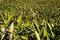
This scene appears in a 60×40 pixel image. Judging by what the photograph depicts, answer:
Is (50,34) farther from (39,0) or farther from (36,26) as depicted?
(39,0)

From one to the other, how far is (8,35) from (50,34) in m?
0.58

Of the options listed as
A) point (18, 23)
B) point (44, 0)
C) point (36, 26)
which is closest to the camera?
point (36, 26)

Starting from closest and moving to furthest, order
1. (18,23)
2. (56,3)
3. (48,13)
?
(18,23)
(48,13)
(56,3)

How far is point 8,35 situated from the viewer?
2604 mm

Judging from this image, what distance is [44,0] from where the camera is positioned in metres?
15.8

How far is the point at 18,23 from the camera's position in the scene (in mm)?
2947

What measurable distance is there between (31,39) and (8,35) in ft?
1.04

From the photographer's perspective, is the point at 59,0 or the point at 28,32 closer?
the point at 28,32

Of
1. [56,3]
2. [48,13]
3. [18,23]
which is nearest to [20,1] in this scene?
[56,3]

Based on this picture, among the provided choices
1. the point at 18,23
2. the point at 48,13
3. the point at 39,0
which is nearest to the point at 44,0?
the point at 39,0

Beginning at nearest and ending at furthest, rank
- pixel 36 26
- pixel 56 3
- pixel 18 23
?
pixel 36 26 < pixel 18 23 < pixel 56 3

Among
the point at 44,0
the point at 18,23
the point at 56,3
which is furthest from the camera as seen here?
the point at 44,0

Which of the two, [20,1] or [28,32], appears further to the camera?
[20,1]

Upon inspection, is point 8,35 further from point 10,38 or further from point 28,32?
point 28,32
